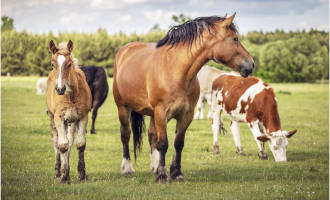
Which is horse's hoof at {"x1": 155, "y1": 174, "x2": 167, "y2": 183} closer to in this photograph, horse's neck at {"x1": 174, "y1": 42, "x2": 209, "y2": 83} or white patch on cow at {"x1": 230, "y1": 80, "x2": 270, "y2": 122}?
horse's neck at {"x1": 174, "y1": 42, "x2": 209, "y2": 83}

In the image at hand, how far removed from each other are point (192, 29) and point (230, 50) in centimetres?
77

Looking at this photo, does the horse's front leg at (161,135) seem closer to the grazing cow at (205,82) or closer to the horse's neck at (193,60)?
the horse's neck at (193,60)

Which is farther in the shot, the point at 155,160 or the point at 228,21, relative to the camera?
the point at 155,160

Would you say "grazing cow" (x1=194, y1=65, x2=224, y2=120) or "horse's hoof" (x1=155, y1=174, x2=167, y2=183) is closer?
"horse's hoof" (x1=155, y1=174, x2=167, y2=183)

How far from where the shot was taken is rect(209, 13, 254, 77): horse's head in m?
6.65

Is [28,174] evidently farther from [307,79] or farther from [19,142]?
[307,79]

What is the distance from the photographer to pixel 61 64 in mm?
6262

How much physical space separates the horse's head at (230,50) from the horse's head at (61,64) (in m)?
2.43

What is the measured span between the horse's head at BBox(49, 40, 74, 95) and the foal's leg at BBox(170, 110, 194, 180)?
2.06 meters

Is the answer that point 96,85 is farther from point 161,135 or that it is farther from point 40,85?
point 40,85

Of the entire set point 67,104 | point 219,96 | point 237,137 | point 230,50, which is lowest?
point 237,137

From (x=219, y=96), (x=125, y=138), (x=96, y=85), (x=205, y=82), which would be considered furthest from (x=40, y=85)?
(x=125, y=138)

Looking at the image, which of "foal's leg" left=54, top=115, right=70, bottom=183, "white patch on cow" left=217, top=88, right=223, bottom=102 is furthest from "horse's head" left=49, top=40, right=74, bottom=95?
"white patch on cow" left=217, top=88, right=223, bottom=102

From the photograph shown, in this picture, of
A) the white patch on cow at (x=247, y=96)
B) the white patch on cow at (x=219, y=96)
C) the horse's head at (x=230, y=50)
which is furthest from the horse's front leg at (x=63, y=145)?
the white patch on cow at (x=219, y=96)
